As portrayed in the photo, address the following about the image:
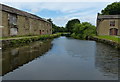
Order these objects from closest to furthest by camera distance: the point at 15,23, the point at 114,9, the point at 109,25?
the point at 15,23 < the point at 109,25 < the point at 114,9

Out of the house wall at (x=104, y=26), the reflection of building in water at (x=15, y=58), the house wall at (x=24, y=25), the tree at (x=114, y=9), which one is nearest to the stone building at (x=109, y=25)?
the house wall at (x=104, y=26)

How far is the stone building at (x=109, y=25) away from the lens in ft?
141

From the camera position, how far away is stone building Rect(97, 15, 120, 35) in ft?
141

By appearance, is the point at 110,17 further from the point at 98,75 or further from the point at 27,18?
the point at 98,75

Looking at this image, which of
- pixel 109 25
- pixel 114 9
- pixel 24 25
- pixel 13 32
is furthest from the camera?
pixel 114 9

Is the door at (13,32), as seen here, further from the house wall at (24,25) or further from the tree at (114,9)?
the tree at (114,9)

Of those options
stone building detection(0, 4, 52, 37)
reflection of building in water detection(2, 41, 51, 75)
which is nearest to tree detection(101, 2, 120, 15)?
stone building detection(0, 4, 52, 37)

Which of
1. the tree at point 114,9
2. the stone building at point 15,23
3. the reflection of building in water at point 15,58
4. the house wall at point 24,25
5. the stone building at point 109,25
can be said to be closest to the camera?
the reflection of building in water at point 15,58

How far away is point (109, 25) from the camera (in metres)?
43.3

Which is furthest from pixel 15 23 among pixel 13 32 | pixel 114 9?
pixel 114 9

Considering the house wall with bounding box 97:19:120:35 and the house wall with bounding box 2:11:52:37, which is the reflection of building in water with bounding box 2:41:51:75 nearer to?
the house wall with bounding box 2:11:52:37

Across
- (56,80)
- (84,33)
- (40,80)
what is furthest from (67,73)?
(84,33)

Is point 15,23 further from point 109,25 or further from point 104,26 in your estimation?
point 109,25

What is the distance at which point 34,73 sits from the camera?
8258 mm
